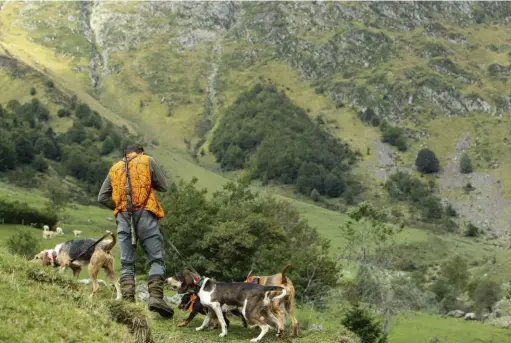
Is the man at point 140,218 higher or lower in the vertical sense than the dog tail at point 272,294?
higher

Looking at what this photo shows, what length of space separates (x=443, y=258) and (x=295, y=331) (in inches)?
5663

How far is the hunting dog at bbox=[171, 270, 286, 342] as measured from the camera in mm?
14680

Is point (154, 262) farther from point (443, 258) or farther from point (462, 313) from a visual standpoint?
point (443, 258)

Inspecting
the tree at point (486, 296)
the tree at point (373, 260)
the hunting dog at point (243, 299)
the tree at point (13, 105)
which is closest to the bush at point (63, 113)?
the tree at point (13, 105)

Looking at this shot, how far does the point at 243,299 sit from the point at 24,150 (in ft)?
469

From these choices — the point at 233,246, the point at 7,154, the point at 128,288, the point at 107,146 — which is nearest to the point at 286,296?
the point at 128,288

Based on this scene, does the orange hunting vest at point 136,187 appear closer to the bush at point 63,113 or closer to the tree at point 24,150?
the tree at point 24,150

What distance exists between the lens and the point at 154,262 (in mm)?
12109

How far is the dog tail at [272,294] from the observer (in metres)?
14.7

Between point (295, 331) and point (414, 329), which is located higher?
point (295, 331)

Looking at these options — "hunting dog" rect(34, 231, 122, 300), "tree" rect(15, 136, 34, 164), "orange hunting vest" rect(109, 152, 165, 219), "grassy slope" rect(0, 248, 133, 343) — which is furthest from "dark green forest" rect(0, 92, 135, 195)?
"grassy slope" rect(0, 248, 133, 343)

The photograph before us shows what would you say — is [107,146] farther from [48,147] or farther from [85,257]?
[85,257]

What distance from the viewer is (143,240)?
12086 millimetres

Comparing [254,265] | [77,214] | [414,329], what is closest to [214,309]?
[254,265]
